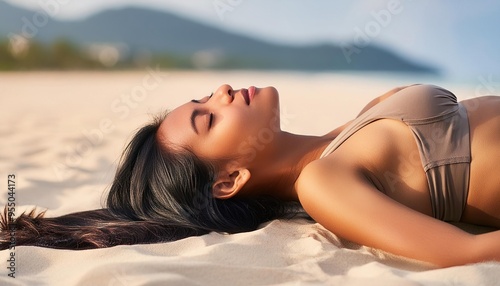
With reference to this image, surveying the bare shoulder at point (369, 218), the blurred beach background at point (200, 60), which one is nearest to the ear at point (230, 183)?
the bare shoulder at point (369, 218)

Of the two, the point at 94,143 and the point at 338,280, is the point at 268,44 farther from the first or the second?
the point at 338,280

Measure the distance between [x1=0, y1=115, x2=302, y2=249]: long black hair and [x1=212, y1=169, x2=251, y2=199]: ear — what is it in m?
0.02

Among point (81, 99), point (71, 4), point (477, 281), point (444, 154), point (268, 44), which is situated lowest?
point (477, 281)

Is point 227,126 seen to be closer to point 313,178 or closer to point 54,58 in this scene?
point 313,178

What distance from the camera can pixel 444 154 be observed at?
185 centimetres

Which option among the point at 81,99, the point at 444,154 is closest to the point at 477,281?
the point at 444,154

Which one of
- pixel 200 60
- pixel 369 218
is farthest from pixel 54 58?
pixel 369 218

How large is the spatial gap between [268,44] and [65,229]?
13.7 metres

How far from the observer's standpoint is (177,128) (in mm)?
2064

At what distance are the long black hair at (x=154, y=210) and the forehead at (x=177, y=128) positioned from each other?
0.03 meters

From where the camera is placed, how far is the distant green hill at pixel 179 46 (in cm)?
1389

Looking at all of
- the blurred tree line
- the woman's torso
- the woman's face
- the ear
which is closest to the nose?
the woman's face

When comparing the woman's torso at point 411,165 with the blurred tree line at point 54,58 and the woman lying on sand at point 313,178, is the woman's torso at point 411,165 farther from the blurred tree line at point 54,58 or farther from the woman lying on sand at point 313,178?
the blurred tree line at point 54,58

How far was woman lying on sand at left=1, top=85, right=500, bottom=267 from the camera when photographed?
5.62 ft
